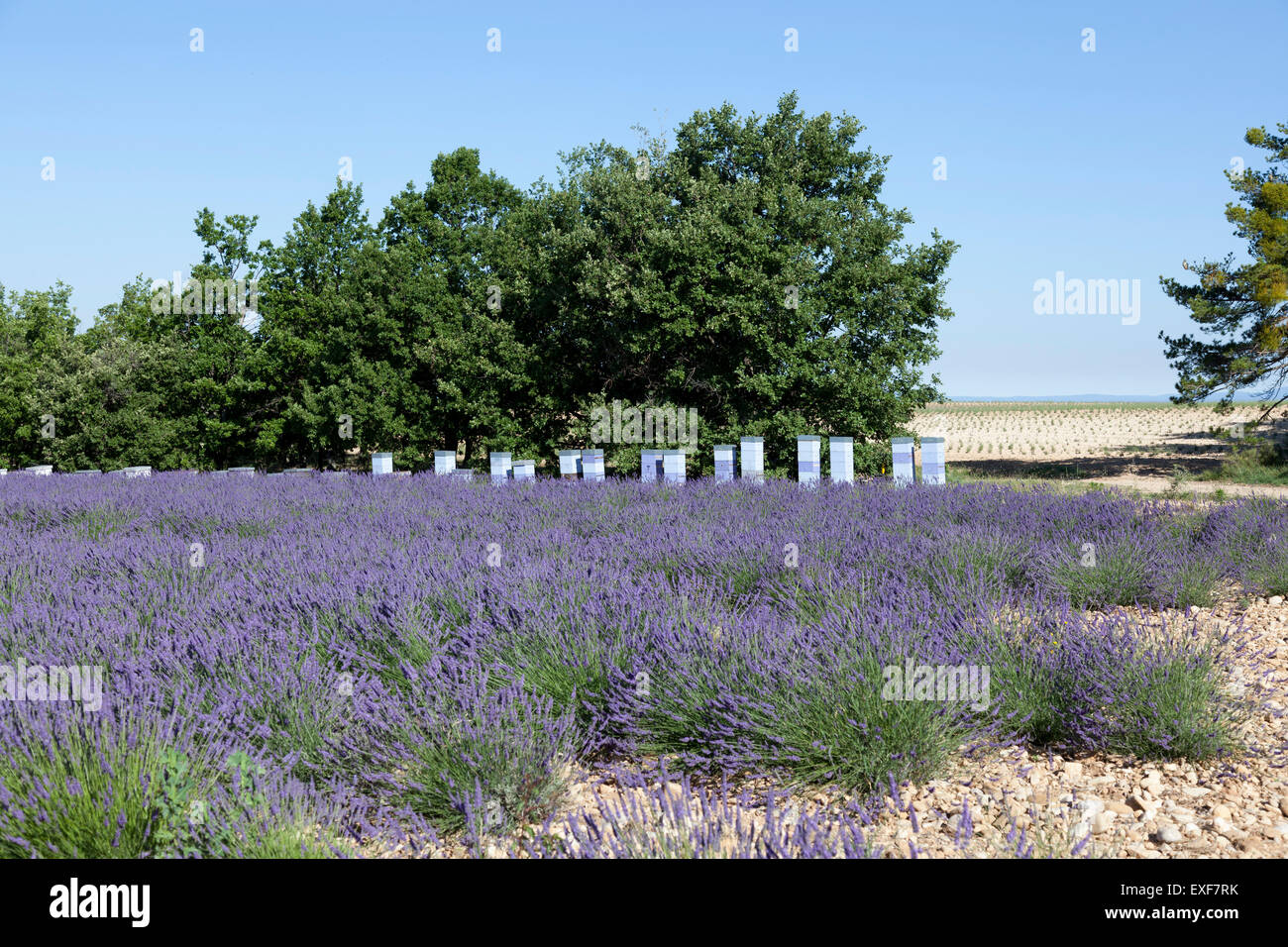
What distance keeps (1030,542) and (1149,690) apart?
267 centimetres

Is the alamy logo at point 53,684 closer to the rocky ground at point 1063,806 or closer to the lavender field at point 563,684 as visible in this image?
the lavender field at point 563,684

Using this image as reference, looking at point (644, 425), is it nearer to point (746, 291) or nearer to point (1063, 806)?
point (746, 291)

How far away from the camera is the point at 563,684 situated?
3375 millimetres

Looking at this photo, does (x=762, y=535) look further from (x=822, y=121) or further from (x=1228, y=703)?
(x=822, y=121)

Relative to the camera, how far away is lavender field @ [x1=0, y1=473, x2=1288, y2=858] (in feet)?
7.93

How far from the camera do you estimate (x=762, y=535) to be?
5645 millimetres

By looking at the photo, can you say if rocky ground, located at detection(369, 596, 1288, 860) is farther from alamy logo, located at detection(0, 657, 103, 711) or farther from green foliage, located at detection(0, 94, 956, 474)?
green foliage, located at detection(0, 94, 956, 474)

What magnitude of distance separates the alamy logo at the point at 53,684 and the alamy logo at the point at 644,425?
1241 cm
